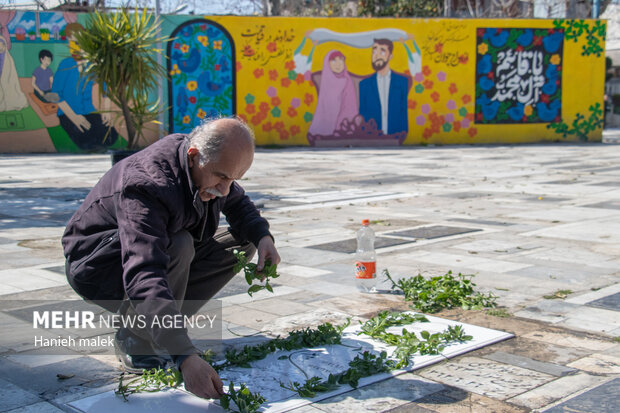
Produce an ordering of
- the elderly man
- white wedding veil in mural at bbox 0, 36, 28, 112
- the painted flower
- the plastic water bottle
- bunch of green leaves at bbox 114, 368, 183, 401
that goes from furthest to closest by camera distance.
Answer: the painted flower
white wedding veil in mural at bbox 0, 36, 28, 112
the plastic water bottle
bunch of green leaves at bbox 114, 368, 183, 401
the elderly man

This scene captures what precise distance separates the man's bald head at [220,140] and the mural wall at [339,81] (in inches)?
667

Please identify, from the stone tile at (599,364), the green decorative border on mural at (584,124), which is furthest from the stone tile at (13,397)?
the green decorative border on mural at (584,124)

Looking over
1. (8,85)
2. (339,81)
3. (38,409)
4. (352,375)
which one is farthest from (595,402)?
(339,81)

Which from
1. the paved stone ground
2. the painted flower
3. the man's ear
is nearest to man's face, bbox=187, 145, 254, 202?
the man's ear

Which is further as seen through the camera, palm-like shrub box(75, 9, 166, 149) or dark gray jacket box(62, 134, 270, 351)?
palm-like shrub box(75, 9, 166, 149)

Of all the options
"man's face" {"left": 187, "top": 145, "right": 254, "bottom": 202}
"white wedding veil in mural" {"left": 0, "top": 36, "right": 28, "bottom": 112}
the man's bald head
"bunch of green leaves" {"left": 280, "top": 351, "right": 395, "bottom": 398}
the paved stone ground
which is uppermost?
"white wedding veil in mural" {"left": 0, "top": 36, "right": 28, "bottom": 112}

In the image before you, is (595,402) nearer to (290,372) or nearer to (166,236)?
(290,372)

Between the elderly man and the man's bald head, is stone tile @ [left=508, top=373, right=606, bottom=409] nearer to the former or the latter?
the elderly man

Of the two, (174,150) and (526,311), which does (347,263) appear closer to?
(526,311)

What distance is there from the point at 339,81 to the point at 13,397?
1896 centimetres

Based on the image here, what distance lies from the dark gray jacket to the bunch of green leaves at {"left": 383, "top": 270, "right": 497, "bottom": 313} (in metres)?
1.58

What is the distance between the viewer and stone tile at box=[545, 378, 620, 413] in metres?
3.05

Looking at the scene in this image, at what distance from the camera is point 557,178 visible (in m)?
12.5

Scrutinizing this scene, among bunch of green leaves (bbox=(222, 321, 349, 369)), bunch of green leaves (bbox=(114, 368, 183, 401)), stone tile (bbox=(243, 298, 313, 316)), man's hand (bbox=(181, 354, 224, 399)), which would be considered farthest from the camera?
stone tile (bbox=(243, 298, 313, 316))
